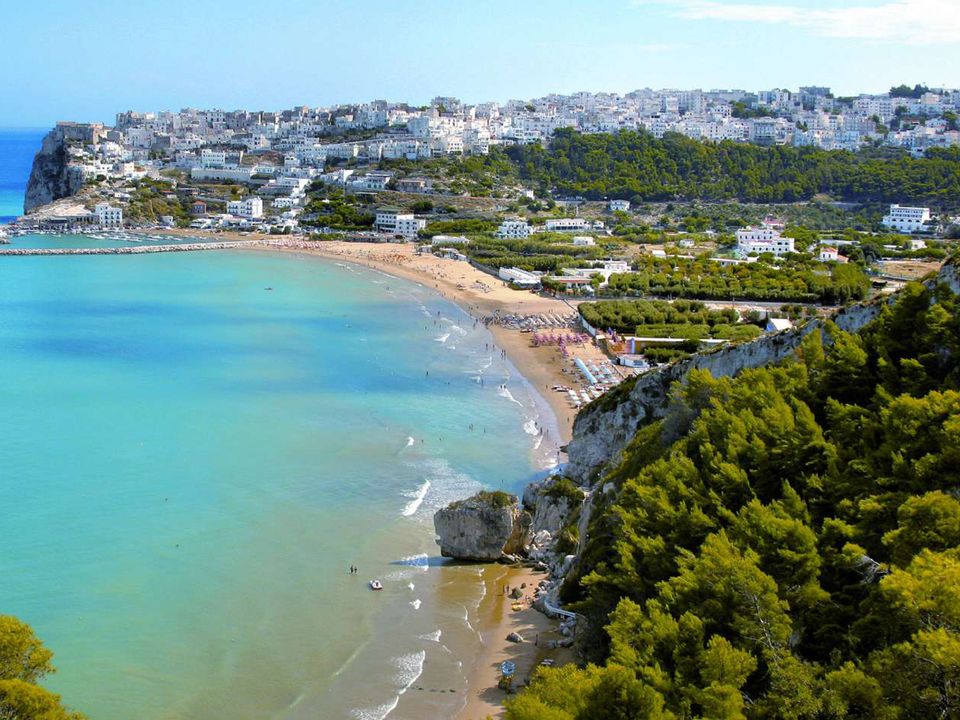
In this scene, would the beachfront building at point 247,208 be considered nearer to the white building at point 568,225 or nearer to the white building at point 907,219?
the white building at point 568,225

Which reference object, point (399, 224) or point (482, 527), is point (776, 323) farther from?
point (399, 224)

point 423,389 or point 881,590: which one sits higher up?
point 881,590

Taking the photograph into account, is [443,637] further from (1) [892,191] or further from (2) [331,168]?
(2) [331,168]

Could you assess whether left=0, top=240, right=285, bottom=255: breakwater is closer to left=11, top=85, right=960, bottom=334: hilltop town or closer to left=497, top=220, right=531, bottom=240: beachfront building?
left=11, top=85, right=960, bottom=334: hilltop town

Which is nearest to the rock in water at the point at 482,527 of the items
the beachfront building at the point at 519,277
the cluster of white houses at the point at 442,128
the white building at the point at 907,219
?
the beachfront building at the point at 519,277

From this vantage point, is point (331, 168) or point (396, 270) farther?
point (331, 168)

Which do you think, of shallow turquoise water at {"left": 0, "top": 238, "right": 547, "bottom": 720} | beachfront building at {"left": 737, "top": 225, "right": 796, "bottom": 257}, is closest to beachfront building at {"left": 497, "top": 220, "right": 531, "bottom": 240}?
beachfront building at {"left": 737, "top": 225, "right": 796, "bottom": 257}

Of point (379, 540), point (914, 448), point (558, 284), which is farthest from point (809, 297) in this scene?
point (914, 448)
